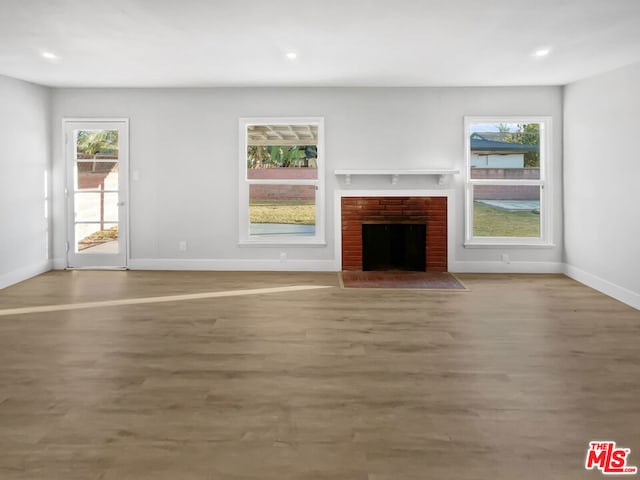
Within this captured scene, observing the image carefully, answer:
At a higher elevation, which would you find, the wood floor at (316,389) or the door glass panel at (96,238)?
the door glass panel at (96,238)

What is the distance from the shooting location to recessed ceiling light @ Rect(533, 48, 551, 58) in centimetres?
473

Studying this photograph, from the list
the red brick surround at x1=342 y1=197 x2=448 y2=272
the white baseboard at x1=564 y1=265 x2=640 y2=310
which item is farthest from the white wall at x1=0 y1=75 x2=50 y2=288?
the white baseboard at x1=564 y1=265 x2=640 y2=310

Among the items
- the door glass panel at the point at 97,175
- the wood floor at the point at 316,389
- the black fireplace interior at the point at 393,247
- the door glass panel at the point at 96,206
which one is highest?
the door glass panel at the point at 97,175

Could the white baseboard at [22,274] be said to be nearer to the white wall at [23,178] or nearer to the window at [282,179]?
the white wall at [23,178]

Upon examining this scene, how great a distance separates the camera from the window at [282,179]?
6.79 m

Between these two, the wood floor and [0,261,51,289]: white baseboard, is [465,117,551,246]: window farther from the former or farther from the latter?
[0,261,51,289]: white baseboard

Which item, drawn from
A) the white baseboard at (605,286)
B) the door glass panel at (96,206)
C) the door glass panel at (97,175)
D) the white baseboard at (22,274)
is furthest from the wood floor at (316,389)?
the door glass panel at (97,175)

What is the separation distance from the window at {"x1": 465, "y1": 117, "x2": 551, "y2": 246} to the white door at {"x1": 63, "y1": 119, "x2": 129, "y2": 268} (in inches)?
178

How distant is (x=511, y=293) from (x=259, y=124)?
12.2 ft

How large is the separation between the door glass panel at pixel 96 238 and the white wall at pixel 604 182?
229 inches

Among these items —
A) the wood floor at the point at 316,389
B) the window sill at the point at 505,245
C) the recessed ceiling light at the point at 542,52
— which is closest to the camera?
the wood floor at the point at 316,389

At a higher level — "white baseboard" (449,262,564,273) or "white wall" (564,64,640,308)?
"white wall" (564,64,640,308)

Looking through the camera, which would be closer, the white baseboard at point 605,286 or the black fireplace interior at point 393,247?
the white baseboard at point 605,286

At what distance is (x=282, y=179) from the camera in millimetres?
6832
